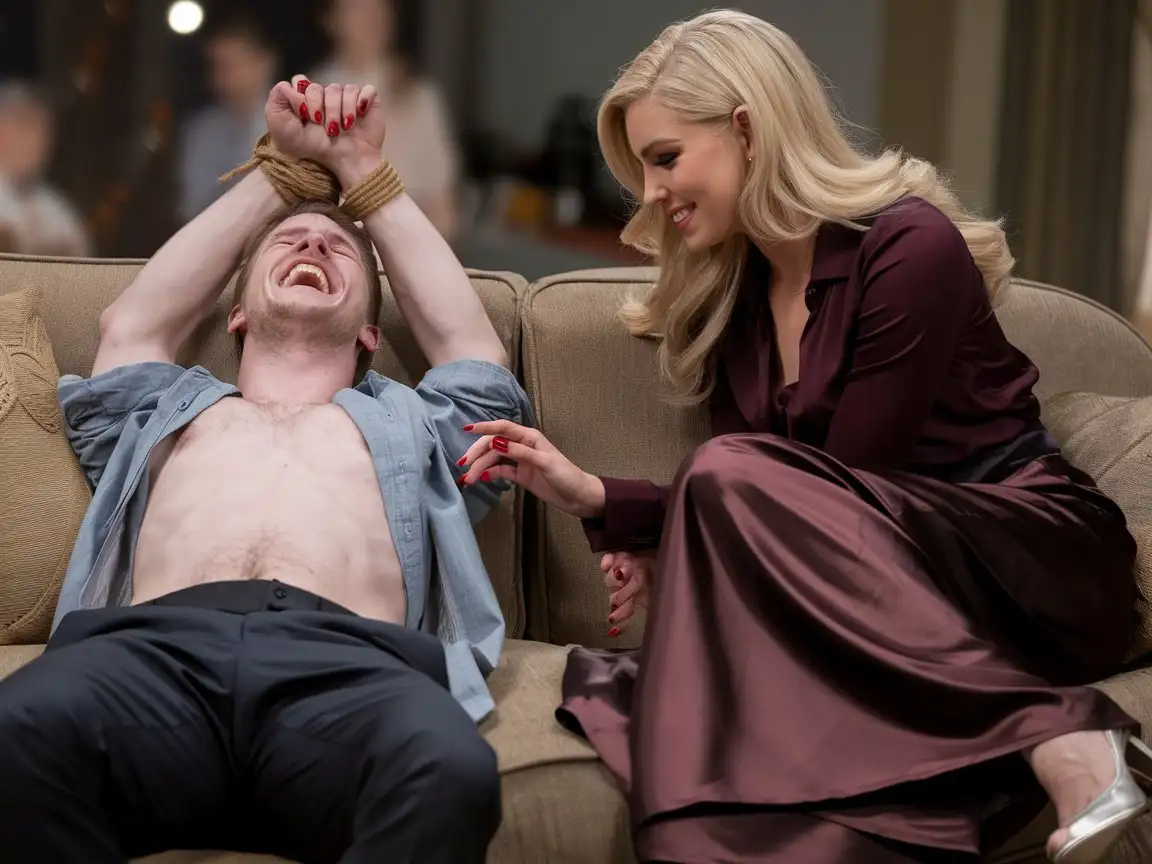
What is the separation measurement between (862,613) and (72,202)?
265cm

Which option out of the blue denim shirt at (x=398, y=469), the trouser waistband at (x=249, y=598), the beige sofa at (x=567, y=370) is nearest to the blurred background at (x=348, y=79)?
the beige sofa at (x=567, y=370)

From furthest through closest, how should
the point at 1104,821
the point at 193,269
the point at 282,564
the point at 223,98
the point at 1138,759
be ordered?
the point at 223,98
the point at 193,269
the point at 282,564
the point at 1138,759
the point at 1104,821

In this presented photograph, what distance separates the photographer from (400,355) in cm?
223

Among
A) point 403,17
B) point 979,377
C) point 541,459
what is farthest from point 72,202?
point 979,377

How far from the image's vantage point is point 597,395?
2.21 m

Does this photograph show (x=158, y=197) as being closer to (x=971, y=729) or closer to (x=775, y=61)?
(x=775, y=61)

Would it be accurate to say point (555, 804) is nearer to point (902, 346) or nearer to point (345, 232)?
point (902, 346)

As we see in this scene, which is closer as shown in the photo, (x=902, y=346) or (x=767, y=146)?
(x=902, y=346)

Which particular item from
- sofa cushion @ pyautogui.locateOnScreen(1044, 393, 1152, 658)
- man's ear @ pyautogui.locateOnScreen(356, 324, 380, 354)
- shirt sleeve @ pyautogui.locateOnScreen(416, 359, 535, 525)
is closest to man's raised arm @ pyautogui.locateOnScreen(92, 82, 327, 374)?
man's ear @ pyautogui.locateOnScreen(356, 324, 380, 354)

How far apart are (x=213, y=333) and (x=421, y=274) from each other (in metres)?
0.36

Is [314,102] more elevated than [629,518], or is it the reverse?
[314,102]

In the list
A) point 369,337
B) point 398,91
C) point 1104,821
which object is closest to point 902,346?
point 1104,821

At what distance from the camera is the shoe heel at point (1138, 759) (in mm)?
1523

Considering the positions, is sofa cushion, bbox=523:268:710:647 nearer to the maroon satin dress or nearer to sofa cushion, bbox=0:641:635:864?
the maroon satin dress
